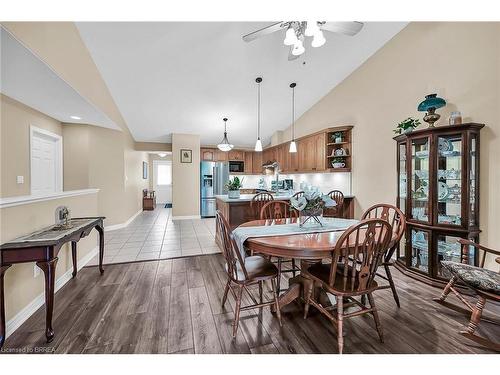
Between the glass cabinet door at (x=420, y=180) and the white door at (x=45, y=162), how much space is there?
5.81 metres

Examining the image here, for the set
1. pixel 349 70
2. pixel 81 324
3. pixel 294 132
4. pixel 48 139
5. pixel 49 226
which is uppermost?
pixel 349 70

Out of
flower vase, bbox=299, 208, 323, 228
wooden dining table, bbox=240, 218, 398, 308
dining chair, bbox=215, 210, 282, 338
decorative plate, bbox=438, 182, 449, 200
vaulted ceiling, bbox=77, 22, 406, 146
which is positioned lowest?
dining chair, bbox=215, 210, 282, 338

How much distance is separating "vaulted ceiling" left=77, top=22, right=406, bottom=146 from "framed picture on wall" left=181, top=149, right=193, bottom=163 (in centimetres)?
98

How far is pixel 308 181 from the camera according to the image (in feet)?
17.8

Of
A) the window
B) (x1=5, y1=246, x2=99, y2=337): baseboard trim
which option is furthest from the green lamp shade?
the window

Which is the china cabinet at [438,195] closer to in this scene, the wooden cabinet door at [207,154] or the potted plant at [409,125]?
the potted plant at [409,125]

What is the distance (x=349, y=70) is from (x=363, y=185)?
219cm

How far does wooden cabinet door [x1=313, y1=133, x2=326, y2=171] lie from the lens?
4.33 meters

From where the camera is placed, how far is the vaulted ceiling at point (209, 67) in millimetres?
2982

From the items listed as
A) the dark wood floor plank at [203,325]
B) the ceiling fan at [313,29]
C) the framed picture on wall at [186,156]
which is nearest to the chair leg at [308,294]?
the dark wood floor plank at [203,325]

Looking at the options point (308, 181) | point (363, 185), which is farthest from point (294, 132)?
point (363, 185)

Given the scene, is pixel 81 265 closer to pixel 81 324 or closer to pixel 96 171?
pixel 81 324

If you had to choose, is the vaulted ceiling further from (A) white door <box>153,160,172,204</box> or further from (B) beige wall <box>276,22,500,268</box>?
(A) white door <box>153,160,172,204</box>

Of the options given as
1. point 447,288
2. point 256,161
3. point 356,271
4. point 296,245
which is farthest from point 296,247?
point 256,161
